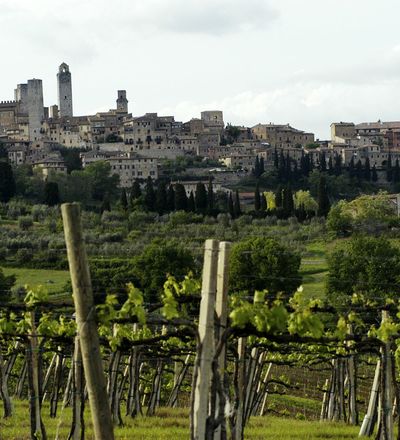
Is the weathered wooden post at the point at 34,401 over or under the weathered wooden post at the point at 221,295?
under

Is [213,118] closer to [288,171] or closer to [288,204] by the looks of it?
[288,171]

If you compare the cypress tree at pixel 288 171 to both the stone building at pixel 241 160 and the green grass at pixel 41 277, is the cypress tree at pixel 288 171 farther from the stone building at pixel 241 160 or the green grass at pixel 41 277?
the green grass at pixel 41 277

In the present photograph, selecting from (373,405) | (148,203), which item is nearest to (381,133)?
(148,203)

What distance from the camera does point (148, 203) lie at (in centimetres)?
7688

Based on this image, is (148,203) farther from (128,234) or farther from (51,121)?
(51,121)

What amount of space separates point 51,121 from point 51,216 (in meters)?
57.0

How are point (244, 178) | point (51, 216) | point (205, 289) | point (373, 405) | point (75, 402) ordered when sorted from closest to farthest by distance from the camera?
point (205, 289), point (75, 402), point (373, 405), point (51, 216), point (244, 178)

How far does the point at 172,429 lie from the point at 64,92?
13191 cm

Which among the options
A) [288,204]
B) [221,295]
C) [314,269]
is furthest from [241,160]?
[221,295]

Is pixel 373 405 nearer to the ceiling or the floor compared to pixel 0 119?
nearer to the floor

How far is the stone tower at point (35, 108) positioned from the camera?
406ft

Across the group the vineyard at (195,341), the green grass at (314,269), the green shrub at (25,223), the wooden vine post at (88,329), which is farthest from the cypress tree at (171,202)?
the wooden vine post at (88,329)

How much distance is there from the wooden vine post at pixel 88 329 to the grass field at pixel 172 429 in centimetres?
590

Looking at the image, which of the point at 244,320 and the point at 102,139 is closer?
the point at 244,320
